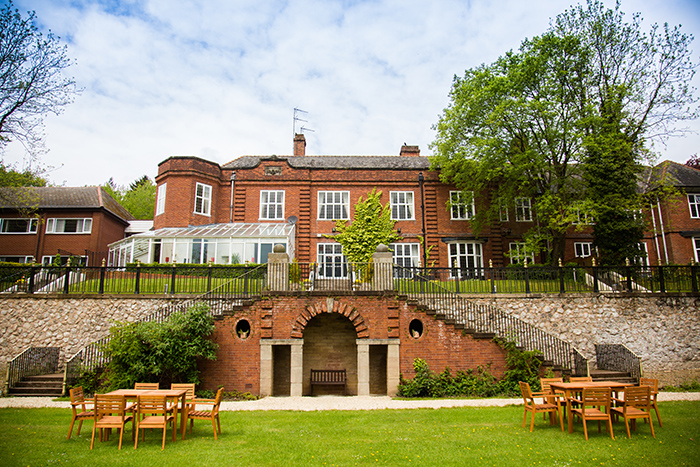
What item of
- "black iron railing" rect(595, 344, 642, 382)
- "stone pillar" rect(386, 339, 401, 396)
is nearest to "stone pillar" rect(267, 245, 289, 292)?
"stone pillar" rect(386, 339, 401, 396)

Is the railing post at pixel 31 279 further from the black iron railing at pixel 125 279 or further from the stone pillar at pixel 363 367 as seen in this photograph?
the stone pillar at pixel 363 367

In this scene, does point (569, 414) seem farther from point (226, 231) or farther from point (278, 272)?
point (226, 231)

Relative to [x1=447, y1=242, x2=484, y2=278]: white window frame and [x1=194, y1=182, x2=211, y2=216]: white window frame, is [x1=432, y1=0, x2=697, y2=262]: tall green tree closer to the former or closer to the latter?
[x1=447, y1=242, x2=484, y2=278]: white window frame

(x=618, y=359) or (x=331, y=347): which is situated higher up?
(x=331, y=347)

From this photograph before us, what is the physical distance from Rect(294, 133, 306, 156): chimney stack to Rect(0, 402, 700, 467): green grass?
23157 mm

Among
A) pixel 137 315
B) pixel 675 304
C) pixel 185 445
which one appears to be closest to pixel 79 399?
pixel 185 445

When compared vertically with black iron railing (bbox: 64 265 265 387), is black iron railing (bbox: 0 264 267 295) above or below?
above

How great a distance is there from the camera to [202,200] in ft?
86.0

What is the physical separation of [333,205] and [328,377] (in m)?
13.2

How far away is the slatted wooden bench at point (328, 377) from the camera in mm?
15445

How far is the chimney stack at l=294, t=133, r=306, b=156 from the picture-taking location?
3136cm

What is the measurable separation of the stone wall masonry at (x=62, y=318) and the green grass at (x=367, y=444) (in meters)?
5.26

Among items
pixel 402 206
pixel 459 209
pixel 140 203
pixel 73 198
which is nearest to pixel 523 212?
pixel 459 209

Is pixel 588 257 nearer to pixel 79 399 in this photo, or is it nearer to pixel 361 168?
pixel 361 168
